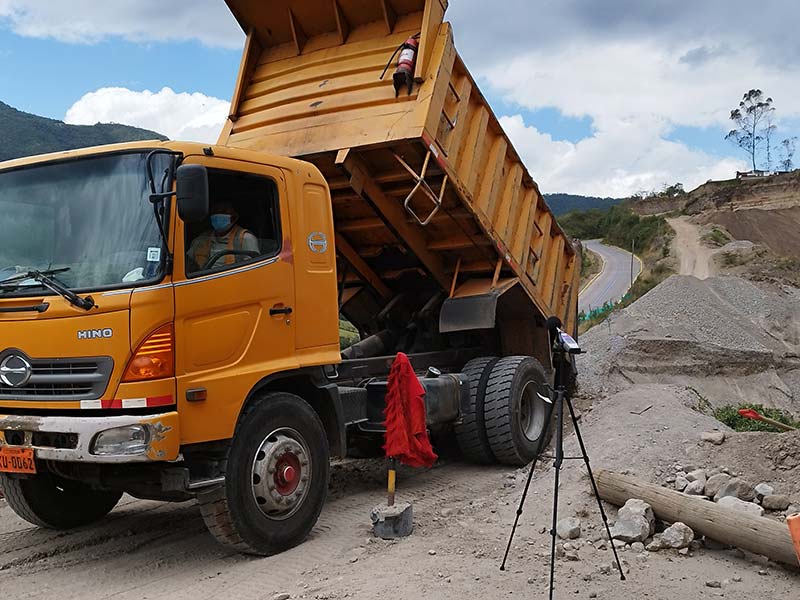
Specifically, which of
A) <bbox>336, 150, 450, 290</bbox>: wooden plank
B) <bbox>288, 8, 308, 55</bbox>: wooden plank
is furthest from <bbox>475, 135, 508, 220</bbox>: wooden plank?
<bbox>288, 8, 308, 55</bbox>: wooden plank

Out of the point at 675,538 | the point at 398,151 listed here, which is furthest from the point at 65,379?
the point at 675,538

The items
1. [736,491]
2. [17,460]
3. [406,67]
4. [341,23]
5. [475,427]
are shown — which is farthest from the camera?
[475,427]

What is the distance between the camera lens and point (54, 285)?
14.4ft

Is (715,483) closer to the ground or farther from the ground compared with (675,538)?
farther from the ground

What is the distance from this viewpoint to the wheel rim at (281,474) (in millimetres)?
4875

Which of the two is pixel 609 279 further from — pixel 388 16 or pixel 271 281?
pixel 271 281

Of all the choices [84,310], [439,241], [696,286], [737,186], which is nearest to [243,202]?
[84,310]

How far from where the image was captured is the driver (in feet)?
15.4

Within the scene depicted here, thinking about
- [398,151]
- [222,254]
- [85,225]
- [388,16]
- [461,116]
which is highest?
[388,16]

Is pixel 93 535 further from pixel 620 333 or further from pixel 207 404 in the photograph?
pixel 620 333

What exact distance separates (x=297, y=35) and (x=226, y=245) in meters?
2.89

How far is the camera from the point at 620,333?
39.7 feet

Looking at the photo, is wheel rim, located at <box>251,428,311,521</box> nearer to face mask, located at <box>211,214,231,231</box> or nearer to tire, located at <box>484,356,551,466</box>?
face mask, located at <box>211,214,231,231</box>

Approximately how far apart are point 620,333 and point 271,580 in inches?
342
